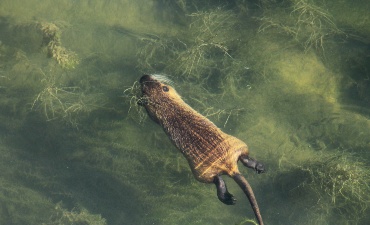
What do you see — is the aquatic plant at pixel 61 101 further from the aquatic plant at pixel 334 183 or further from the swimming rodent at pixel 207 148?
the aquatic plant at pixel 334 183

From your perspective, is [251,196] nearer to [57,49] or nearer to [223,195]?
[223,195]

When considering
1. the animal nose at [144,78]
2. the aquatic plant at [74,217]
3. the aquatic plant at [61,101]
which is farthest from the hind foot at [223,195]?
the aquatic plant at [61,101]

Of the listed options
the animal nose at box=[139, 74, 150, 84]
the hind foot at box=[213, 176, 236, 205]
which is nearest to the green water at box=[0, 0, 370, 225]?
the animal nose at box=[139, 74, 150, 84]

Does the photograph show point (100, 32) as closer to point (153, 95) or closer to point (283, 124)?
point (153, 95)

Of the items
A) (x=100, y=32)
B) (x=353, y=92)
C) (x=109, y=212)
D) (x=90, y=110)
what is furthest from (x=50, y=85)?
(x=353, y=92)

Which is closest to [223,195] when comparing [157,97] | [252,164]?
[252,164]

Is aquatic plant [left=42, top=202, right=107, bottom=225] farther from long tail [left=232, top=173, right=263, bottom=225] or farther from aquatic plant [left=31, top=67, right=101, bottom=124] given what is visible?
long tail [left=232, top=173, right=263, bottom=225]
